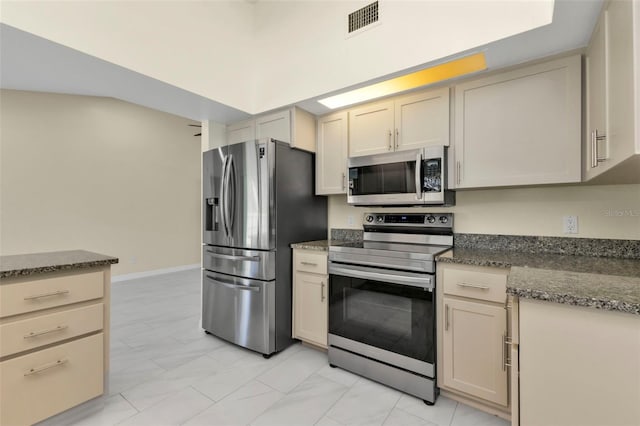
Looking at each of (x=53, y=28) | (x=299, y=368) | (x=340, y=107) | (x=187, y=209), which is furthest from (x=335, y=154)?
(x=187, y=209)

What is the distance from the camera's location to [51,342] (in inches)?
62.4

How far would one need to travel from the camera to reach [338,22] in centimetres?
232

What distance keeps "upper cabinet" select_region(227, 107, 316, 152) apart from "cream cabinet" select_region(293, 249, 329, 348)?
3.28 ft

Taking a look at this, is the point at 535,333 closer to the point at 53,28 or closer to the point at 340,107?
the point at 340,107

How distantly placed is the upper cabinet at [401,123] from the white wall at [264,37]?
33 cm

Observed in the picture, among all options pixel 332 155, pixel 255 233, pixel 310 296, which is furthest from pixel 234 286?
pixel 332 155

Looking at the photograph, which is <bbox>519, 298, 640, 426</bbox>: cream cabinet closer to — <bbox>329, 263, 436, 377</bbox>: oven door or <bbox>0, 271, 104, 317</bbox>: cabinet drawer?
<bbox>329, 263, 436, 377</bbox>: oven door

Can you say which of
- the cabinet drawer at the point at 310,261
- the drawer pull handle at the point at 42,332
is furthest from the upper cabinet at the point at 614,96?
the drawer pull handle at the point at 42,332

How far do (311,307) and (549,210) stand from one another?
1883 millimetres

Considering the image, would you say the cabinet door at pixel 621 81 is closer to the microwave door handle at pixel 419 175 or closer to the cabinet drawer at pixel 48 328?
the microwave door handle at pixel 419 175

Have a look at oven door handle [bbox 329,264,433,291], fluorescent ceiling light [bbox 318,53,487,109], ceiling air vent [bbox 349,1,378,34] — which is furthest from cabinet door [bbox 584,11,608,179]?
ceiling air vent [bbox 349,1,378,34]

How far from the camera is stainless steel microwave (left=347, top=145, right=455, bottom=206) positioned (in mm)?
2086

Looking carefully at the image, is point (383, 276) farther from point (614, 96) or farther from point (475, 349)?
point (614, 96)

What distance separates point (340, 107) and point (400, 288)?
5.34ft
